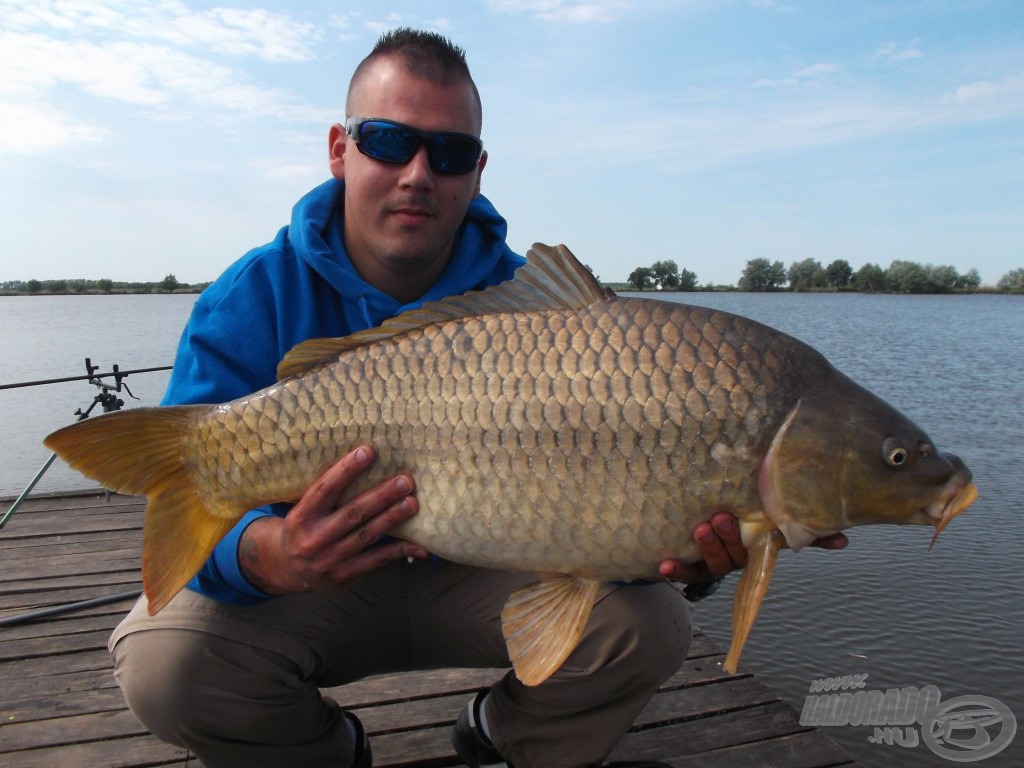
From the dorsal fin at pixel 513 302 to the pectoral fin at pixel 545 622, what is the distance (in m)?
0.56

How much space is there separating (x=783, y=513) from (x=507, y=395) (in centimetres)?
56

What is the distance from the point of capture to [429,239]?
1.94 m

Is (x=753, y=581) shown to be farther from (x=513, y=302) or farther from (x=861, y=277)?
(x=861, y=277)

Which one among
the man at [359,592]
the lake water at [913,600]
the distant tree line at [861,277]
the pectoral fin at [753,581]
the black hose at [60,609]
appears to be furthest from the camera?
the distant tree line at [861,277]

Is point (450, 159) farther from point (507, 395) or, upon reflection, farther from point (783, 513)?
point (783, 513)

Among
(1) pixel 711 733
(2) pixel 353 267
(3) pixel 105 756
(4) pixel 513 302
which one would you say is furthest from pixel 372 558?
(1) pixel 711 733

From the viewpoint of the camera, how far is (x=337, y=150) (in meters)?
2.15

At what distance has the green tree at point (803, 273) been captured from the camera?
183ft

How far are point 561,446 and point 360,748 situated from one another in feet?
3.43

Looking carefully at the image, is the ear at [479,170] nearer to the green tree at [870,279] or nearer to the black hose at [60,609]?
the black hose at [60,609]

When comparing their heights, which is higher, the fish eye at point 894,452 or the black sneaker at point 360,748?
the fish eye at point 894,452

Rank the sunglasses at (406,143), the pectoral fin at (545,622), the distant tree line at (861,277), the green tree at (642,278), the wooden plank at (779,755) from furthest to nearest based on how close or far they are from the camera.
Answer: the distant tree line at (861,277), the green tree at (642,278), the wooden plank at (779,755), the sunglasses at (406,143), the pectoral fin at (545,622)

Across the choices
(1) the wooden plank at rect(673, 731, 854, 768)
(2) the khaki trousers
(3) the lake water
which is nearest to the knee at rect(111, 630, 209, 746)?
(2) the khaki trousers

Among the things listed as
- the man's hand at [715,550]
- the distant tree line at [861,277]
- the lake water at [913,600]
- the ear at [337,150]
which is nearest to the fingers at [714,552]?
the man's hand at [715,550]
